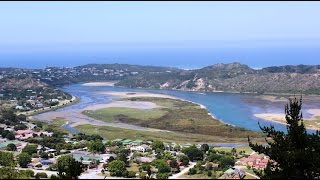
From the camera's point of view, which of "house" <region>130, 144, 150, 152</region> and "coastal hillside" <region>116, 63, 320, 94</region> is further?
"coastal hillside" <region>116, 63, 320, 94</region>

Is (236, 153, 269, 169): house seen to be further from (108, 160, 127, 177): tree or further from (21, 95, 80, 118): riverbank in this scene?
(21, 95, 80, 118): riverbank

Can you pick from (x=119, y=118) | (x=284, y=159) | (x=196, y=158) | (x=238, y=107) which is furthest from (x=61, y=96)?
(x=284, y=159)

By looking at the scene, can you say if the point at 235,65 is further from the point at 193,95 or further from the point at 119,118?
the point at 119,118

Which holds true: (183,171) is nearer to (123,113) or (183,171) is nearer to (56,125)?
(56,125)

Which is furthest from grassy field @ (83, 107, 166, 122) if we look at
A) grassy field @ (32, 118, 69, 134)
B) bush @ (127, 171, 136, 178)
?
bush @ (127, 171, 136, 178)

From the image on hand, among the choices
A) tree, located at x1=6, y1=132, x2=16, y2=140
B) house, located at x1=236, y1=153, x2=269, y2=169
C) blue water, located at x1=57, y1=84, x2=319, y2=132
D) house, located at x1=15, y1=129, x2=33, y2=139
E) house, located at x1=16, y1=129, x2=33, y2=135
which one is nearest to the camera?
house, located at x1=236, y1=153, x2=269, y2=169

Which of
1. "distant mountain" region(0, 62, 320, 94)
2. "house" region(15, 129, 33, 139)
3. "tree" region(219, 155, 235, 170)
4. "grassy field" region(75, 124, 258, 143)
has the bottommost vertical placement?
"house" region(15, 129, 33, 139)

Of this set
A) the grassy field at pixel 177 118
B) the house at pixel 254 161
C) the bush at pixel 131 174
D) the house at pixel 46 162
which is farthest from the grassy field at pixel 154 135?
the bush at pixel 131 174

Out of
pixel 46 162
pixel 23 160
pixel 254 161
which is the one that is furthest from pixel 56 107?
pixel 254 161
